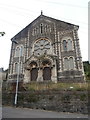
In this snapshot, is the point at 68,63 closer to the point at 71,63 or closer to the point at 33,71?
the point at 71,63

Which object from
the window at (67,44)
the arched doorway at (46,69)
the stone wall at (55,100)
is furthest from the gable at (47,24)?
the stone wall at (55,100)

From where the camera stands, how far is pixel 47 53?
2322 cm

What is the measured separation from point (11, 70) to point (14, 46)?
5.76 metres

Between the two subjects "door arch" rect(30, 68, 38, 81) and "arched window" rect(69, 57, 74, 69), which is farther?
"door arch" rect(30, 68, 38, 81)

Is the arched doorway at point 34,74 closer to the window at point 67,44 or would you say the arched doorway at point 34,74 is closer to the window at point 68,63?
the window at point 68,63

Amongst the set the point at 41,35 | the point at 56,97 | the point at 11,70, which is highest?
the point at 41,35

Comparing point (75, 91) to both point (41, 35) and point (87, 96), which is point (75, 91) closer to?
point (87, 96)

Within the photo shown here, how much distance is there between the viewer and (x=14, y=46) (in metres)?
27.1

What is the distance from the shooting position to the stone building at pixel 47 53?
20719 mm

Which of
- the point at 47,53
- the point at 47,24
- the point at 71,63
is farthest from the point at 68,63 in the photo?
the point at 47,24

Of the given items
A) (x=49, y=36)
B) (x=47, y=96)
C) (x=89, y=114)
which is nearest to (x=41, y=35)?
(x=49, y=36)

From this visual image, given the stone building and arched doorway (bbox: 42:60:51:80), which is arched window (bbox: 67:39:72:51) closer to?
the stone building

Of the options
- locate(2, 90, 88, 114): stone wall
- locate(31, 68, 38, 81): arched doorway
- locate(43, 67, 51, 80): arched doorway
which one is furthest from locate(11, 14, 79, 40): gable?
locate(2, 90, 88, 114): stone wall

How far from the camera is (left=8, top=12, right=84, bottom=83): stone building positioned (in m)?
20.7
